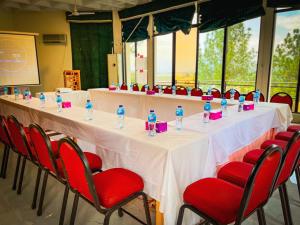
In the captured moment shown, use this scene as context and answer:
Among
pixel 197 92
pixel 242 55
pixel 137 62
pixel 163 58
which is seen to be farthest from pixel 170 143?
pixel 137 62

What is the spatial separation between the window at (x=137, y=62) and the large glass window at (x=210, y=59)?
1.93m

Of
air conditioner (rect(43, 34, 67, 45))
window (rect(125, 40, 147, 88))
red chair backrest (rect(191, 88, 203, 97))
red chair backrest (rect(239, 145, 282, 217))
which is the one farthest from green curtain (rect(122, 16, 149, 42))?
red chair backrest (rect(239, 145, 282, 217))

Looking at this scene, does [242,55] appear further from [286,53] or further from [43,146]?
[43,146]

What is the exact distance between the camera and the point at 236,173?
170 centimetres

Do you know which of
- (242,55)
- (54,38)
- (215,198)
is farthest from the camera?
(54,38)

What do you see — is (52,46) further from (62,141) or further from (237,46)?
(62,141)

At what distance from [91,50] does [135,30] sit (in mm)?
1663

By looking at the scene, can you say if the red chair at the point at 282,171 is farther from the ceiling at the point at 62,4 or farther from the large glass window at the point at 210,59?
the ceiling at the point at 62,4

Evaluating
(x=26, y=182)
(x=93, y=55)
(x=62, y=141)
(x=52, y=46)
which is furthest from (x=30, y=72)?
(x=62, y=141)

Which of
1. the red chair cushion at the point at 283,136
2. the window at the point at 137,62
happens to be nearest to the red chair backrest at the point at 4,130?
the red chair cushion at the point at 283,136

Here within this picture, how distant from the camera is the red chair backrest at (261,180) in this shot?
1157 mm

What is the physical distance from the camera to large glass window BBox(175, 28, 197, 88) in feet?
20.6

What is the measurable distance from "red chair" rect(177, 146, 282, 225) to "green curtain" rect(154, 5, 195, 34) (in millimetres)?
5246

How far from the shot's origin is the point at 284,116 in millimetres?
2924
